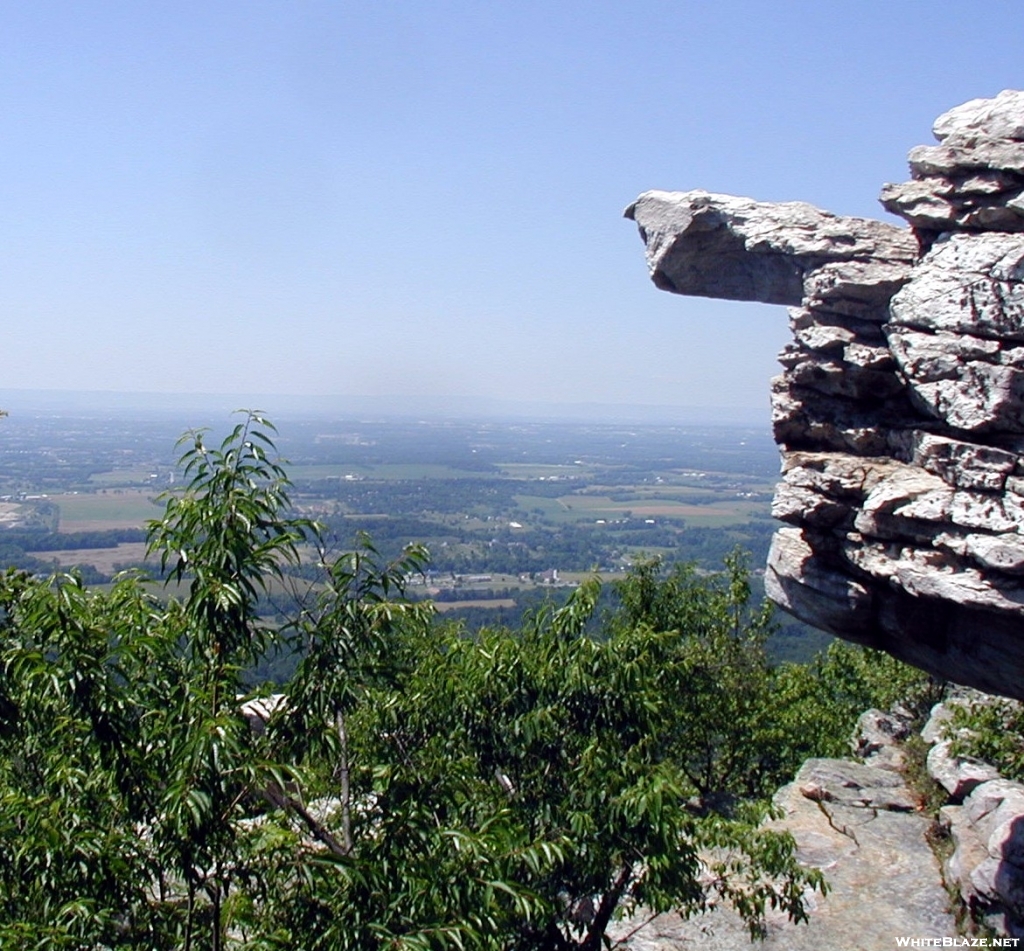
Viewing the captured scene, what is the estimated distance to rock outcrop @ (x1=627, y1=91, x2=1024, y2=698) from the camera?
935 centimetres

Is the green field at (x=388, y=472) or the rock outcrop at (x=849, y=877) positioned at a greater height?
the rock outcrop at (x=849, y=877)

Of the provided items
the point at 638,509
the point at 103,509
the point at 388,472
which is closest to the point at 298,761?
the point at 103,509

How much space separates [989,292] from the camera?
9.42 m

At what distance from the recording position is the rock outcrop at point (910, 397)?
9.35 meters

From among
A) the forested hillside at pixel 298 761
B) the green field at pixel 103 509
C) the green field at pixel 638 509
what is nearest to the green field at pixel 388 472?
the green field at pixel 638 509

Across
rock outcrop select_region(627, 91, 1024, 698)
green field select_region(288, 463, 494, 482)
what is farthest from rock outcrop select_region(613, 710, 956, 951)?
green field select_region(288, 463, 494, 482)

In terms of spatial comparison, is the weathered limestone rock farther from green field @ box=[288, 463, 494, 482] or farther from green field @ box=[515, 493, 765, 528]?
green field @ box=[288, 463, 494, 482]

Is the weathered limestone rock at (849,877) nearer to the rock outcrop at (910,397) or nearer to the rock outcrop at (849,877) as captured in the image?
the rock outcrop at (849,877)

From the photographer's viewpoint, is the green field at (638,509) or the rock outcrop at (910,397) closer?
the rock outcrop at (910,397)

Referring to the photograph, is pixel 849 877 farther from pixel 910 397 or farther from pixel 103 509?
pixel 103 509

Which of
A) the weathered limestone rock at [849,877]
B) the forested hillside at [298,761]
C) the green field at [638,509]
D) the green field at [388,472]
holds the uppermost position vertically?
the forested hillside at [298,761]

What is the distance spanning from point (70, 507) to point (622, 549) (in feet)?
215

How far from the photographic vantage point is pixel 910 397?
10.6 m

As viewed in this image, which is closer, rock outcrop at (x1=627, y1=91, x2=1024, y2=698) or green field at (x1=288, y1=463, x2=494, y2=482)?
rock outcrop at (x1=627, y1=91, x2=1024, y2=698)
